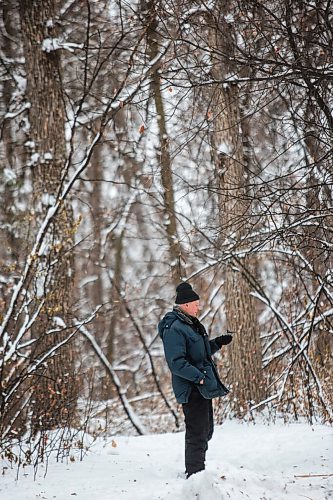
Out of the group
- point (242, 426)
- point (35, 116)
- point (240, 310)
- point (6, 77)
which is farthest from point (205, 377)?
point (6, 77)

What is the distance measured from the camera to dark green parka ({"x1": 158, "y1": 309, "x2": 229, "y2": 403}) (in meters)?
5.02

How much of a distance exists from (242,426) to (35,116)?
5.17m

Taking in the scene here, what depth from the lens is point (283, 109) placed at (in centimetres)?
700

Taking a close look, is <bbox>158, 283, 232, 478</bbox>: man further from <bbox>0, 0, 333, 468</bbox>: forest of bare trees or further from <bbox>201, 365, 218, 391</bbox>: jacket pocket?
<bbox>0, 0, 333, 468</bbox>: forest of bare trees

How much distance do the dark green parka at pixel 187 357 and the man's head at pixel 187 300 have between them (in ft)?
0.19

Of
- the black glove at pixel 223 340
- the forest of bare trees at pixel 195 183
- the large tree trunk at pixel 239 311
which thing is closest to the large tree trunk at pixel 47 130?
the forest of bare trees at pixel 195 183

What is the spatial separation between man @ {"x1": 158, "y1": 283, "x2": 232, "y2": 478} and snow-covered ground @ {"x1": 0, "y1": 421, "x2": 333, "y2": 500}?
0.89 ft

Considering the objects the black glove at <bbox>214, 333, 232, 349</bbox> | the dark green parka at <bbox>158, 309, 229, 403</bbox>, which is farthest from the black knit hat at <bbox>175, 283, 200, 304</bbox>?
the black glove at <bbox>214, 333, 232, 349</bbox>

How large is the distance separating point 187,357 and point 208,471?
94 cm

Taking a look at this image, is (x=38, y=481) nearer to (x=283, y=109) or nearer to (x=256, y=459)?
(x=256, y=459)

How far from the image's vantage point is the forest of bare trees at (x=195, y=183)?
5387 millimetres

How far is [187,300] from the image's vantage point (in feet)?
17.6

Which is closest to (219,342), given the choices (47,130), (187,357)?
(187,357)

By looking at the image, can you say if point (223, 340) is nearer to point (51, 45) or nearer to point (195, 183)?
point (195, 183)
